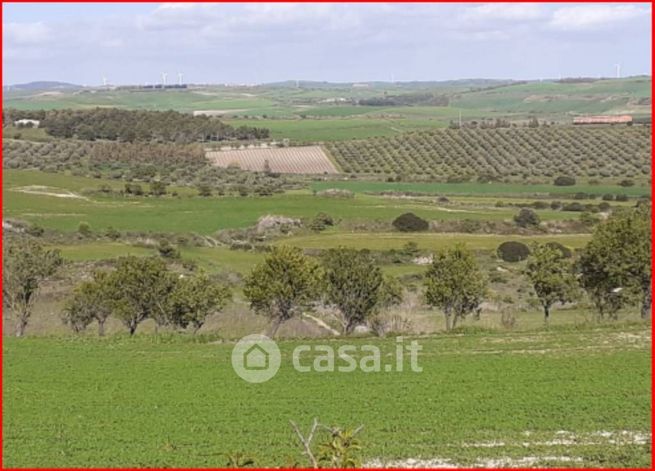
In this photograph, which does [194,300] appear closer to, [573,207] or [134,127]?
[573,207]

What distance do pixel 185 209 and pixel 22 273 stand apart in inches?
1752

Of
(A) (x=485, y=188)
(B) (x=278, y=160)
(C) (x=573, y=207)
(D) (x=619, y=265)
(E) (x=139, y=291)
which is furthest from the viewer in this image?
(B) (x=278, y=160)

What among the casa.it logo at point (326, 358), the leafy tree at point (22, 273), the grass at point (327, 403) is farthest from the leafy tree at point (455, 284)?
the leafy tree at point (22, 273)

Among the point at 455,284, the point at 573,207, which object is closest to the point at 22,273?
the point at 455,284

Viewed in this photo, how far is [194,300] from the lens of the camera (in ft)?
127

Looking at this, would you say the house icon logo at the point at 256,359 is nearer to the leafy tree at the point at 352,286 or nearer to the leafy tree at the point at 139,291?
the leafy tree at the point at 352,286

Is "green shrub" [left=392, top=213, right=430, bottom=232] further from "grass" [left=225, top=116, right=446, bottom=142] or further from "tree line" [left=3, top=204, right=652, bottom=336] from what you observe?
"grass" [left=225, top=116, right=446, bottom=142]

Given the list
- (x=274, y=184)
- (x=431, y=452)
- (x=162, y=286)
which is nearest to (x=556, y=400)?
(x=431, y=452)

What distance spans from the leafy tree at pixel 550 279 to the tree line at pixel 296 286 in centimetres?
17

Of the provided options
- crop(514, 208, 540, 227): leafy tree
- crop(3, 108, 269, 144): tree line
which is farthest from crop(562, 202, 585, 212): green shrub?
crop(3, 108, 269, 144): tree line

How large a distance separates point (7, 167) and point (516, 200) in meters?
62.6

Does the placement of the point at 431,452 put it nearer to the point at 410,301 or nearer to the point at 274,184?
the point at 410,301

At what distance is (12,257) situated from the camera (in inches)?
1548

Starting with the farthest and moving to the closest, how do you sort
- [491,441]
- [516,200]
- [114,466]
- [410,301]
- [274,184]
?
1. [274,184]
2. [516,200]
3. [410,301]
4. [491,441]
5. [114,466]
